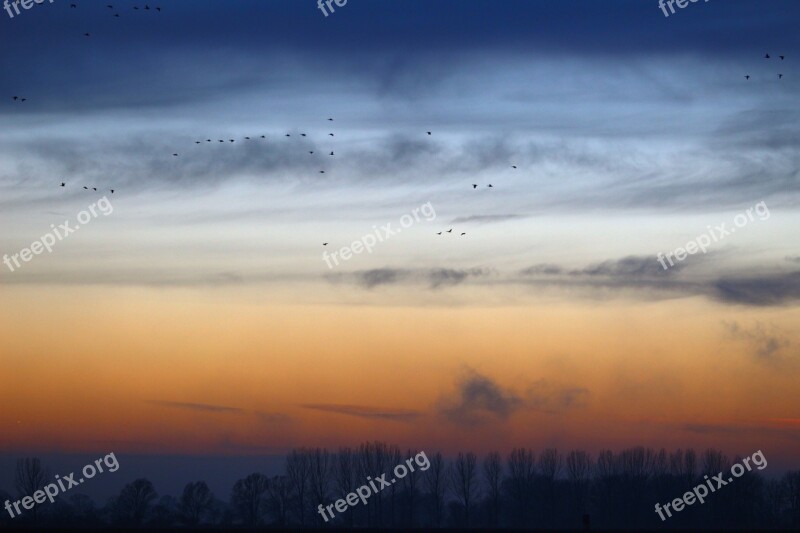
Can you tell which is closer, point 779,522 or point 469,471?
point 779,522

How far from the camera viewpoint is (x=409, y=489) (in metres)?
130

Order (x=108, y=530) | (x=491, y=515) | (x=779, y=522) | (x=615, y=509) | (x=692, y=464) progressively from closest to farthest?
(x=108, y=530) → (x=779, y=522) → (x=615, y=509) → (x=491, y=515) → (x=692, y=464)

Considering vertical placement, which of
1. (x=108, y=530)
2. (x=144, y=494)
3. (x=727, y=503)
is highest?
(x=144, y=494)

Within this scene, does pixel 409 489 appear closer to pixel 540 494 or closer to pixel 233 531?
pixel 540 494

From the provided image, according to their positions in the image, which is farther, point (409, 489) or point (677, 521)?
point (409, 489)

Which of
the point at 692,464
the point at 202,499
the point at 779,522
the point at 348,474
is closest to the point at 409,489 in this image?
the point at 348,474

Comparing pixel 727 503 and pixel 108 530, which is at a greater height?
pixel 727 503

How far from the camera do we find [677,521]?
103m

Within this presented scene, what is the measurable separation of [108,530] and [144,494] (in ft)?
229

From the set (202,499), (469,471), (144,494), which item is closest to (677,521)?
(469,471)

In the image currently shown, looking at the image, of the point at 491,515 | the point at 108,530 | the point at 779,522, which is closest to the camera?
the point at 108,530

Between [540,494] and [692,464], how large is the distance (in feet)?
67.6

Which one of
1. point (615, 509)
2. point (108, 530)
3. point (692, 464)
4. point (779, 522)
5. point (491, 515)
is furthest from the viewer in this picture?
point (692, 464)

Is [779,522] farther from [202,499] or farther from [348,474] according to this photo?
[202,499]
